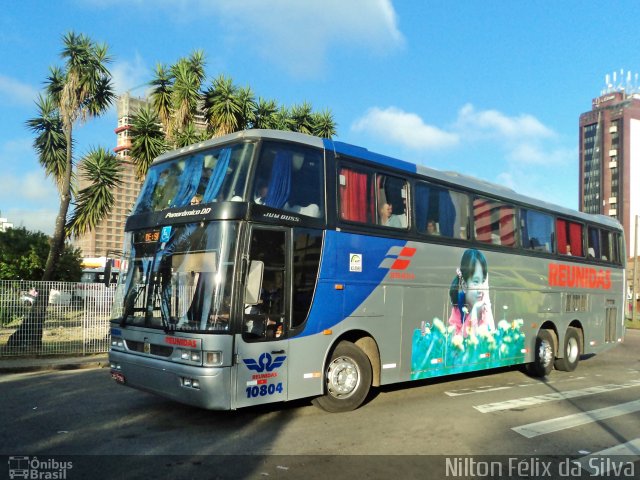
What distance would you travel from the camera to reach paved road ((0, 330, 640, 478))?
5.37m

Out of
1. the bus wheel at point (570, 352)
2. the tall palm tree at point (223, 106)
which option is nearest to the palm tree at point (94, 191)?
the tall palm tree at point (223, 106)

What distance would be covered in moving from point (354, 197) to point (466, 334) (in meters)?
3.69

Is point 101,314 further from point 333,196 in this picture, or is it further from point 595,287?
point 595,287

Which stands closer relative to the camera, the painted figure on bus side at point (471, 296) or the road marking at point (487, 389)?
the road marking at point (487, 389)

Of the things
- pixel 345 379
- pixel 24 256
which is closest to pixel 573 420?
pixel 345 379

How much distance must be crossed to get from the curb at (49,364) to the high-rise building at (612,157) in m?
118

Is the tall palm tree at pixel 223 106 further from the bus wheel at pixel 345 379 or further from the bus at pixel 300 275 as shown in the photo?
the bus wheel at pixel 345 379

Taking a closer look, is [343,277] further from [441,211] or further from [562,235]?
[562,235]

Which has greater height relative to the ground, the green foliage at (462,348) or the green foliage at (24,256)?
the green foliage at (24,256)

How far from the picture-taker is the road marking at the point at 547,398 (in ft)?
26.6

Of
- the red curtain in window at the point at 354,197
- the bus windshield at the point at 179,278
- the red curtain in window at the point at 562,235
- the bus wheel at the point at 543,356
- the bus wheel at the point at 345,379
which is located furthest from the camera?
the red curtain in window at the point at 562,235

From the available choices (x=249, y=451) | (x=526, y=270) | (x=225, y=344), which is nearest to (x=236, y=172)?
(x=225, y=344)

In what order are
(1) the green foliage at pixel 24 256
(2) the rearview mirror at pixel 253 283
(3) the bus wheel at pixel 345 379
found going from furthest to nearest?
(1) the green foliage at pixel 24 256, (3) the bus wheel at pixel 345 379, (2) the rearview mirror at pixel 253 283

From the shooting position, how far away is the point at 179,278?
21.6ft
